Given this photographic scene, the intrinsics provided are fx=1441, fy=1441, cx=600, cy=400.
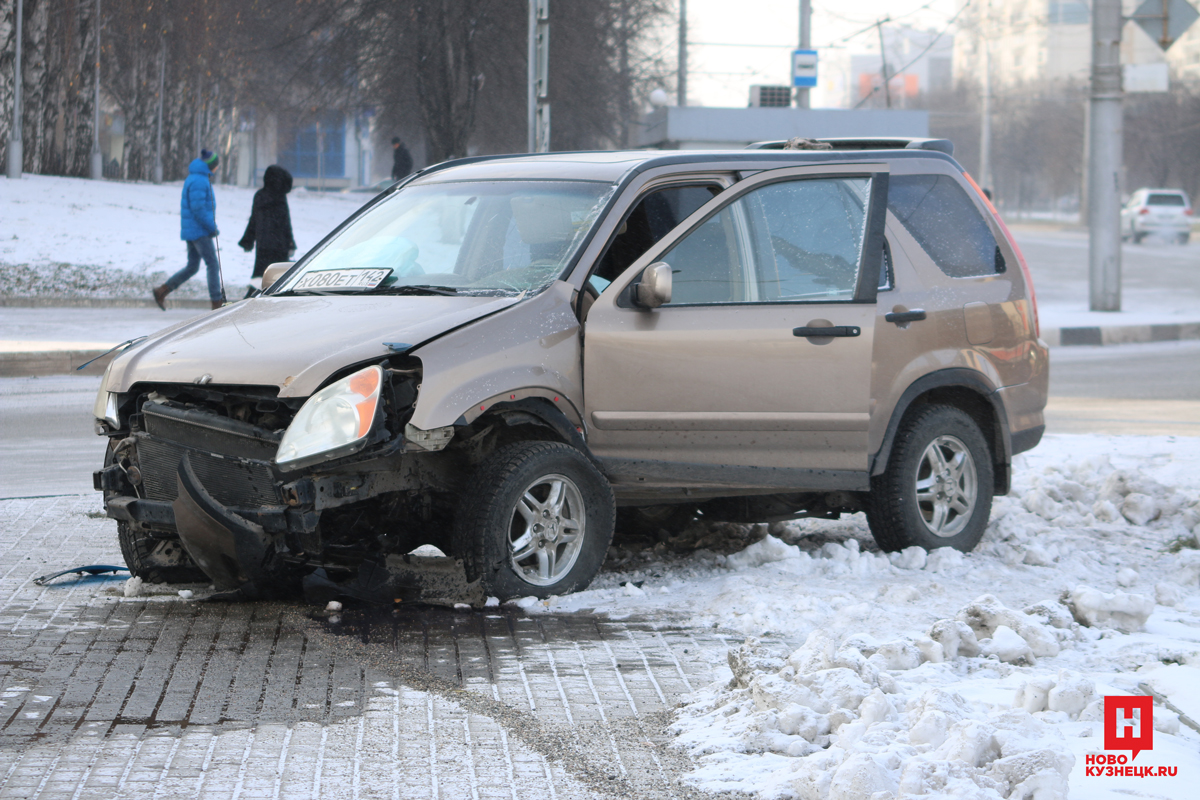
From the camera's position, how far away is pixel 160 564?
5.70 metres

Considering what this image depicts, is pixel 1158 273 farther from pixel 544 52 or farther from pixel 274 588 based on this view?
pixel 274 588

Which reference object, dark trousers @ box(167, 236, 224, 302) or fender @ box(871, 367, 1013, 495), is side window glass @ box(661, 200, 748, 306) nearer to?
fender @ box(871, 367, 1013, 495)

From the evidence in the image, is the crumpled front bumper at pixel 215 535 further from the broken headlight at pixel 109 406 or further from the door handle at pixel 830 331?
the door handle at pixel 830 331

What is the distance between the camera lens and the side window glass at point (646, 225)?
5855 mm

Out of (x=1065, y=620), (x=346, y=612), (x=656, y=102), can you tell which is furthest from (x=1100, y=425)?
(x=656, y=102)

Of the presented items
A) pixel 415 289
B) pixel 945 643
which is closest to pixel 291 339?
pixel 415 289

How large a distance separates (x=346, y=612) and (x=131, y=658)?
875 millimetres

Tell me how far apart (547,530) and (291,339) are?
1.18m

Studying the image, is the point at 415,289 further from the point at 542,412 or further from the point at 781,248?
the point at 781,248

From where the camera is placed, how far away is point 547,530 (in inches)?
214

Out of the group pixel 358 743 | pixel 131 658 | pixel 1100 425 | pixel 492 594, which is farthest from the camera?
pixel 1100 425

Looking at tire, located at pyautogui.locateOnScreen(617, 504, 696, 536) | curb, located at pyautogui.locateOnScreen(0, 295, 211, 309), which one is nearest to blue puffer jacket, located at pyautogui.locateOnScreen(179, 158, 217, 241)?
curb, located at pyautogui.locateOnScreen(0, 295, 211, 309)

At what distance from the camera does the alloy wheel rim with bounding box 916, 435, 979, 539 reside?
644cm

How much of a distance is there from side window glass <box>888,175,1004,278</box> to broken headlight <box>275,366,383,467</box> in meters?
2.70
